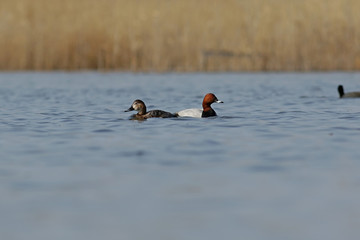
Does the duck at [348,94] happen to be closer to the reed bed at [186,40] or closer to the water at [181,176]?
the water at [181,176]

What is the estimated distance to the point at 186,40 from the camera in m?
34.4

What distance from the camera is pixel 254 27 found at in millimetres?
35031

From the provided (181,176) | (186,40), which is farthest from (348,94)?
(181,176)

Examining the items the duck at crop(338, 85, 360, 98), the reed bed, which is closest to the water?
the duck at crop(338, 85, 360, 98)

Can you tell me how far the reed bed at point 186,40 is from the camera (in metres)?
33.8

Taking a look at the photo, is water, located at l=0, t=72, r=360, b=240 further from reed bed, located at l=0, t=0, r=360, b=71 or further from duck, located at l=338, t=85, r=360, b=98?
reed bed, located at l=0, t=0, r=360, b=71

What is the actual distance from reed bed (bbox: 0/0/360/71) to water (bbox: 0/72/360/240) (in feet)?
57.3

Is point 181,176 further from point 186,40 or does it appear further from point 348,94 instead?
point 186,40

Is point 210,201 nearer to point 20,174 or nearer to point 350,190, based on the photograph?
point 350,190

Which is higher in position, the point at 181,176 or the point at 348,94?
the point at 348,94

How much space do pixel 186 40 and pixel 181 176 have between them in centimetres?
2719

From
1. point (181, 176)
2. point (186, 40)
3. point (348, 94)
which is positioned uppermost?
point (186, 40)

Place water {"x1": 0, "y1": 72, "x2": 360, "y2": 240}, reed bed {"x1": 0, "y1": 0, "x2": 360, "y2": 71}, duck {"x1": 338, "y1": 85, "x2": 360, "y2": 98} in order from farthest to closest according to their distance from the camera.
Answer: reed bed {"x1": 0, "y1": 0, "x2": 360, "y2": 71}, duck {"x1": 338, "y1": 85, "x2": 360, "y2": 98}, water {"x1": 0, "y1": 72, "x2": 360, "y2": 240}

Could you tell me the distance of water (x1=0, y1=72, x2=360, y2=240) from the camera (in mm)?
5508
